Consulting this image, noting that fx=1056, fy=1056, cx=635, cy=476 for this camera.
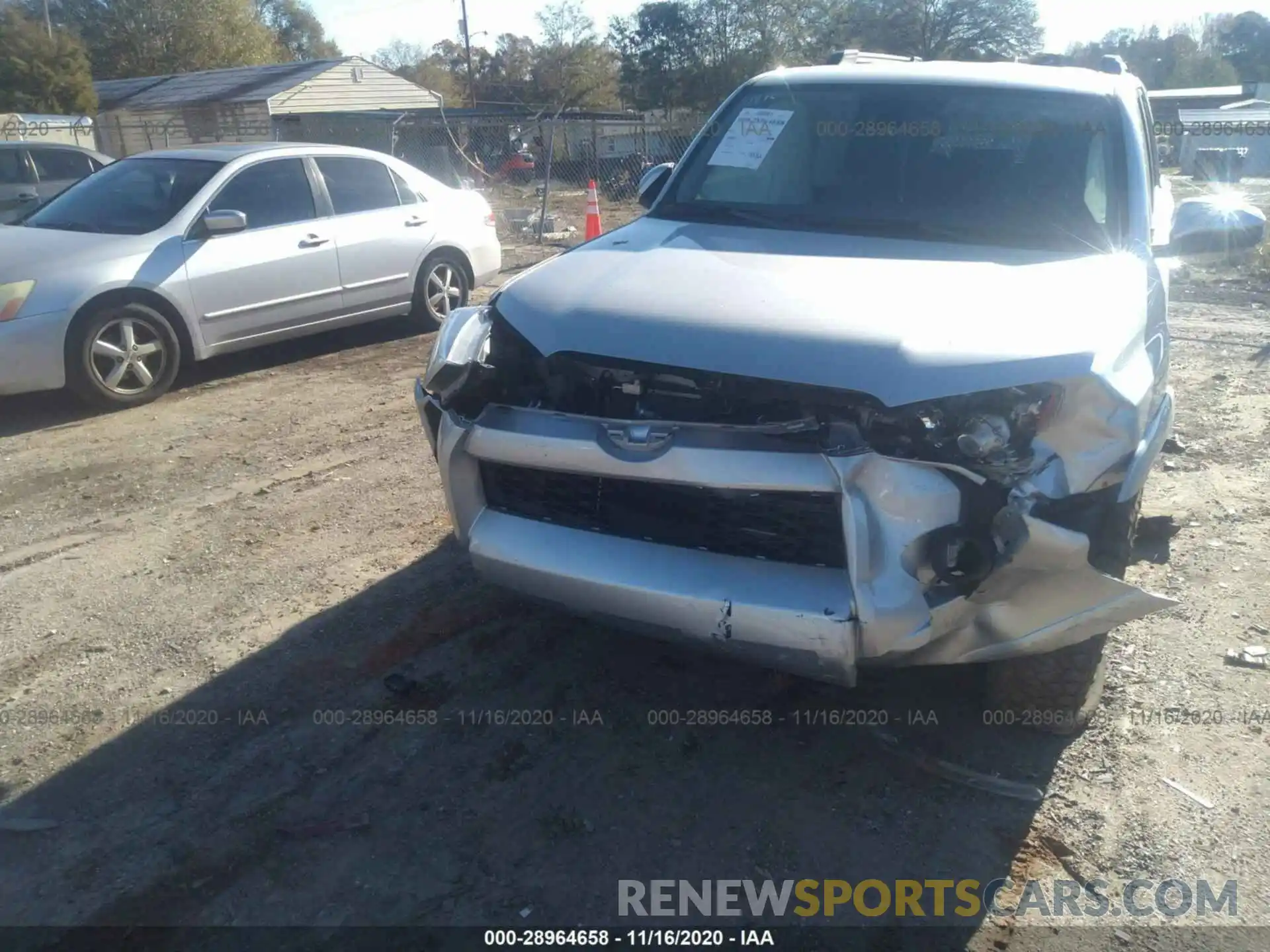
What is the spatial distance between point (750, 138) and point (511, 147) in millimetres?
23968

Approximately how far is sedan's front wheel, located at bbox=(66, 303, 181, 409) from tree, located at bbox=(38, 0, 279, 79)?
44.6 metres

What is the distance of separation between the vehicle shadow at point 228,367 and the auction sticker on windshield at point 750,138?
4.40 meters

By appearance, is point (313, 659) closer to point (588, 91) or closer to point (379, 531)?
point (379, 531)

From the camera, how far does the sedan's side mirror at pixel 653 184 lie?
15.8ft

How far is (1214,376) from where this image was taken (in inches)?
296

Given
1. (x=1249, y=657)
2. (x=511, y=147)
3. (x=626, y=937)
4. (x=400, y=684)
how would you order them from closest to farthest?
(x=626, y=937), (x=400, y=684), (x=1249, y=657), (x=511, y=147)

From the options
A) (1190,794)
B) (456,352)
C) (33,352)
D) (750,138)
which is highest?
(750,138)

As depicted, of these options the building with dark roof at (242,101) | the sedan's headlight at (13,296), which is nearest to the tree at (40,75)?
the building with dark roof at (242,101)

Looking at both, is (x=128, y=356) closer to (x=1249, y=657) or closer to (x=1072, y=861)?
(x=1072, y=861)

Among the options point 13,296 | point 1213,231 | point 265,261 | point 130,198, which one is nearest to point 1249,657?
point 1213,231

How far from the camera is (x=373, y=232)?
8156mm

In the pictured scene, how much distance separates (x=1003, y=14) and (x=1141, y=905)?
109 feet

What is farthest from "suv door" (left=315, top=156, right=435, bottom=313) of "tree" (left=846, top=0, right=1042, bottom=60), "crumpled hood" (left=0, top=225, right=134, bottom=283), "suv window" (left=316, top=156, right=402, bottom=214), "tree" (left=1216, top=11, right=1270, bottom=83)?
"tree" (left=1216, top=11, right=1270, bottom=83)

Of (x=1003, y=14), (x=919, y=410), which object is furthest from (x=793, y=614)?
(x=1003, y=14)
